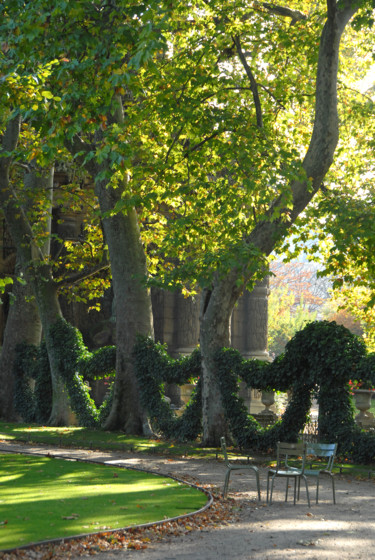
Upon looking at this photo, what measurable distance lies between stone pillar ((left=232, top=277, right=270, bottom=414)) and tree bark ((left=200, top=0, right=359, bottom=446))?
1534 centimetres

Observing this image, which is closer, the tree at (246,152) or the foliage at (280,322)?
the tree at (246,152)

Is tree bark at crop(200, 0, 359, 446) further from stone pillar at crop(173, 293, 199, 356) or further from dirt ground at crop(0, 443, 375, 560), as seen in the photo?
stone pillar at crop(173, 293, 199, 356)

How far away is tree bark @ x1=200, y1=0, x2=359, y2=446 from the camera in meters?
16.5

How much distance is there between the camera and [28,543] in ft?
25.3

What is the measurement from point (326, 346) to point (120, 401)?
691cm

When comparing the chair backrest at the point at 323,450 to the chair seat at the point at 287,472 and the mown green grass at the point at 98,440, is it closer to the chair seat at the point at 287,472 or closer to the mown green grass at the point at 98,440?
the chair seat at the point at 287,472

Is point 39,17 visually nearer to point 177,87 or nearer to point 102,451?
point 177,87

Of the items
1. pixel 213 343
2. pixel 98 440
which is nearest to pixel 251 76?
pixel 213 343

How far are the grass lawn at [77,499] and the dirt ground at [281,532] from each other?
0.75 m

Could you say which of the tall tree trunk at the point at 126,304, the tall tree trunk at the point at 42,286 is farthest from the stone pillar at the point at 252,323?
the tall tree trunk at the point at 126,304

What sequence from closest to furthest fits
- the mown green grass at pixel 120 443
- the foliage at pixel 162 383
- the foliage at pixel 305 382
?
the foliage at pixel 305 382
the mown green grass at pixel 120 443
the foliage at pixel 162 383

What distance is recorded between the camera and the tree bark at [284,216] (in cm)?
1653

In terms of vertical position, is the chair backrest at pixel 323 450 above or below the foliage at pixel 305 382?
below

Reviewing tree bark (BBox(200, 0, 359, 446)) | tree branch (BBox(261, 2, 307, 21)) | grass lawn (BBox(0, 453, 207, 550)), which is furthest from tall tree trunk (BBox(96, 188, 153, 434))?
grass lawn (BBox(0, 453, 207, 550))
